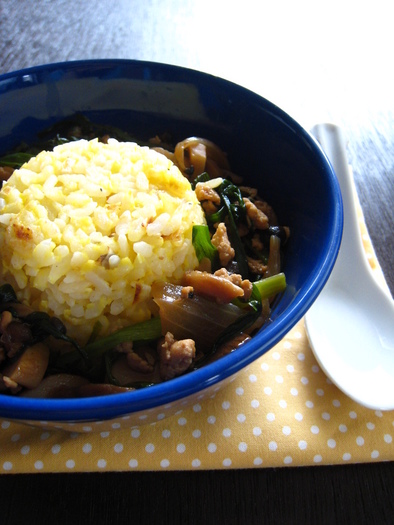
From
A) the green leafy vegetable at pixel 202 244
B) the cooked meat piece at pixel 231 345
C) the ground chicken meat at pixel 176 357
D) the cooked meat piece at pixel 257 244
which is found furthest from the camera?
the cooked meat piece at pixel 257 244

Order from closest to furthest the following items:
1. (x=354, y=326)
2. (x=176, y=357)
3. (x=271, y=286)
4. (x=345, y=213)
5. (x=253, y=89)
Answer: (x=176, y=357), (x=271, y=286), (x=354, y=326), (x=345, y=213), (x=253, y=89)

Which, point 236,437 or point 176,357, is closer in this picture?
point 176,357

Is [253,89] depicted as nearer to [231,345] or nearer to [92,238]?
[92,238]

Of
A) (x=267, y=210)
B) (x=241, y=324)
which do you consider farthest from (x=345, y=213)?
(x=241, y=324)

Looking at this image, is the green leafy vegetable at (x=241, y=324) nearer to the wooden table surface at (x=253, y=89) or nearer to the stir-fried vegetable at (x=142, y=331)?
the stir-fried vegetable at (x=142, y=331)

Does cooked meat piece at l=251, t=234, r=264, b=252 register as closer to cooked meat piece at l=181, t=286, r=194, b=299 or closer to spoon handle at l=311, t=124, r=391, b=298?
spoon handle at l=311, t=124, r=391, b=298

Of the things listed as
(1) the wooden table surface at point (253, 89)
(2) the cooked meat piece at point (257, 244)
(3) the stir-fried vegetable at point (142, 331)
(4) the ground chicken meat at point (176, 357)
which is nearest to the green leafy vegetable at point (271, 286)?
(3) the stir-fried vegetable at point (142, 331)
